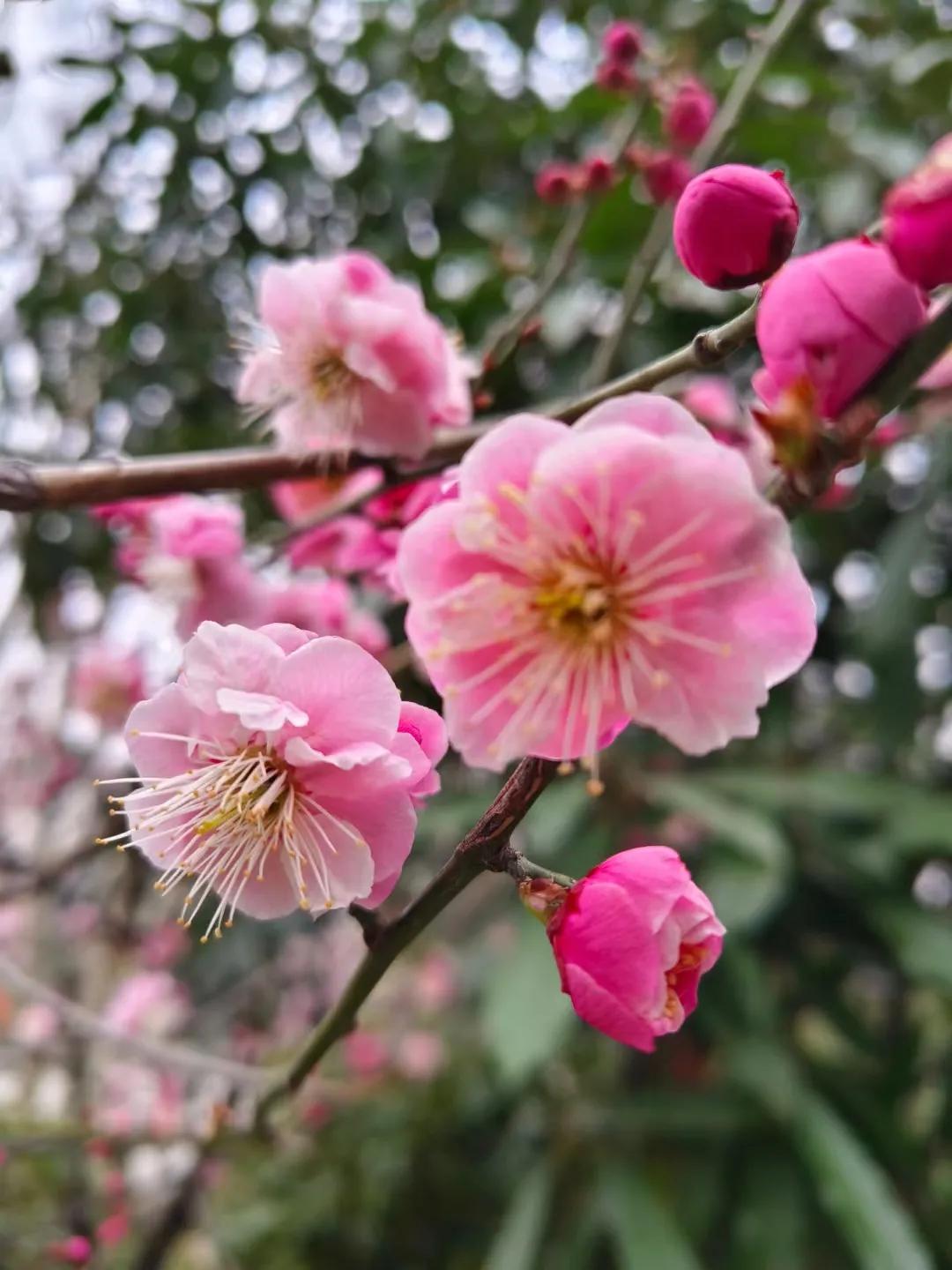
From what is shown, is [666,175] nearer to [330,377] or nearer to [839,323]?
[330,377]

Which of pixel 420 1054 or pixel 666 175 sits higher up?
pixel 666 175

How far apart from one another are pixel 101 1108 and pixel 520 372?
1.60 meters

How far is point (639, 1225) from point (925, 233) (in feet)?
3.97

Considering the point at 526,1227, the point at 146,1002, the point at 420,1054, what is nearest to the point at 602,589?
the point at 526,1227

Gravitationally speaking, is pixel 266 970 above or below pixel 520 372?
below

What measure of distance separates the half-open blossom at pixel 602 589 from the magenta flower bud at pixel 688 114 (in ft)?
2.09

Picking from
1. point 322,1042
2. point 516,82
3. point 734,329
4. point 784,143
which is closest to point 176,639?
point 322,1042

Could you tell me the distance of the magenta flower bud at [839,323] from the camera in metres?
0.31

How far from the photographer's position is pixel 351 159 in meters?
1.50

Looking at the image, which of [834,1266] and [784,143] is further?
Answer: [834,1266]

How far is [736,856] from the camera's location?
1161 mm

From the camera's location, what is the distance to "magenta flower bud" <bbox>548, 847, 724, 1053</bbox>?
364 mm

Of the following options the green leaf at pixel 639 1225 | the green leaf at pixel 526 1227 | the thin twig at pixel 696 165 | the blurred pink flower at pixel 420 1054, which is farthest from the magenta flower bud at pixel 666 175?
the blurred pink flower at pixel 420 1054

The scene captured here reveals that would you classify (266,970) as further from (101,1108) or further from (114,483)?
(114,483)
